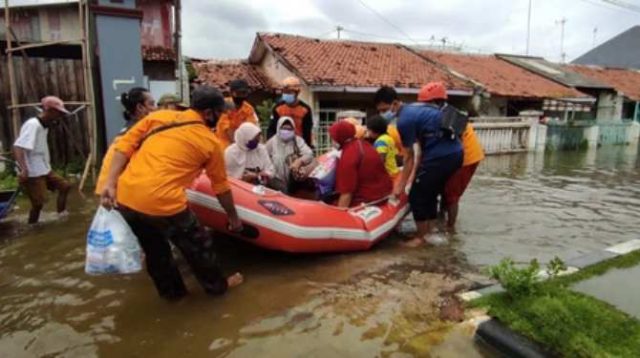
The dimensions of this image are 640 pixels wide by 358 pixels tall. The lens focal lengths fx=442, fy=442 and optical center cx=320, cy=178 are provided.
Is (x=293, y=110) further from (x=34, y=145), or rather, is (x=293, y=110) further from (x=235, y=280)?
(x=34, y=145)

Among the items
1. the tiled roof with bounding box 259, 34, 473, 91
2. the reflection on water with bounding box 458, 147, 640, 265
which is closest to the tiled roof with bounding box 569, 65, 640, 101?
the tiled roof with bounding box 259, 34, 473, 91

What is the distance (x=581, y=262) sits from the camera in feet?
12.8

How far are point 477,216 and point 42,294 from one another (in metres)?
5.32

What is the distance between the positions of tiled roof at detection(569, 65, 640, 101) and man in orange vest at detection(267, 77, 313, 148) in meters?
24.4

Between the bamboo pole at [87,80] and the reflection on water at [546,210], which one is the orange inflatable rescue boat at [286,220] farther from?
the bamboo pole at [87,80]

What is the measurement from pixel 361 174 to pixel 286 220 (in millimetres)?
1129

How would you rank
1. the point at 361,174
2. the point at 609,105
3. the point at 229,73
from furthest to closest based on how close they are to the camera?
the point at 609,105, the point at 229,73, the point at 361,174

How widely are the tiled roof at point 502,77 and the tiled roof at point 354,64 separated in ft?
5.25

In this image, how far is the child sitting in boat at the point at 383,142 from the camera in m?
5.03

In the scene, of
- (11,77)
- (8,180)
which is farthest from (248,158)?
(8,180)

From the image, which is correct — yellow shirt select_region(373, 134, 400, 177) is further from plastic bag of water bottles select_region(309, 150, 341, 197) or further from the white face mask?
the white face mask

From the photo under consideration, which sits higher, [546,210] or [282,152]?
[282,152]

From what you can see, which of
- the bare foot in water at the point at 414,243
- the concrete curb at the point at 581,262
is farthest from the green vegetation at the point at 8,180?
the concrete curb at the point at 581,262

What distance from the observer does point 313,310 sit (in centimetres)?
329
